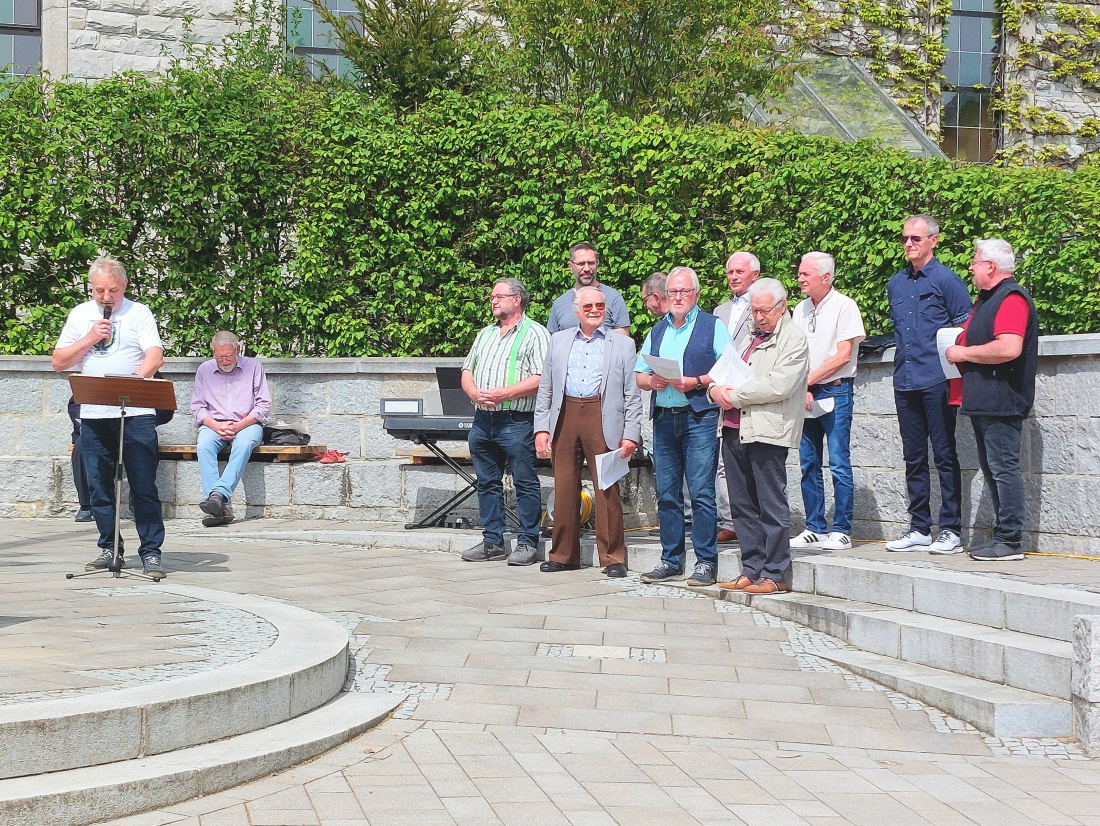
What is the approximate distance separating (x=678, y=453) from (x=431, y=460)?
296cm

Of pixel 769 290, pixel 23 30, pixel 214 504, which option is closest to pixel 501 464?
pixel 769 290

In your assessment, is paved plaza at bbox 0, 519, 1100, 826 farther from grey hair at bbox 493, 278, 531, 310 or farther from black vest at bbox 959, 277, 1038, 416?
grey hair at bbox 493, 278, 531, 310

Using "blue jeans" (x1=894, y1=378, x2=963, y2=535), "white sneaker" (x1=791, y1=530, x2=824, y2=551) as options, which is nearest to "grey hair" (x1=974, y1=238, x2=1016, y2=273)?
"blue jeans" (x1=894, y1=378, x2=963, y2=535)

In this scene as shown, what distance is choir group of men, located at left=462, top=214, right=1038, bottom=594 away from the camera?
25.6ft

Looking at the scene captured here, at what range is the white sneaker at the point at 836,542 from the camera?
28.5 feet

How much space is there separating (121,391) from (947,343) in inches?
192

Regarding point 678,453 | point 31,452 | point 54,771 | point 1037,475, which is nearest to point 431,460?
point 678,453

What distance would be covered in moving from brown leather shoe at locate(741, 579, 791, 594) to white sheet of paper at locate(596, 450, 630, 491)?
1.19 m

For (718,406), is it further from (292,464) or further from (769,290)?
(292,464)

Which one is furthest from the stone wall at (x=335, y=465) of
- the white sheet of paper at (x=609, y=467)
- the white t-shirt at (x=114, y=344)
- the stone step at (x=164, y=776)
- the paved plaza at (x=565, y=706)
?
the stone step at (x=164, y=776)

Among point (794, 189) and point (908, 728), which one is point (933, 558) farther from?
point (794, 189)

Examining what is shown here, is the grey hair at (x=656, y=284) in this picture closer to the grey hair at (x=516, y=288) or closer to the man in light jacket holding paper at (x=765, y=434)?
the grey hair at (x=516, y=288)

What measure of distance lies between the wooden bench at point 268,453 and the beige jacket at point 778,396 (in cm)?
493

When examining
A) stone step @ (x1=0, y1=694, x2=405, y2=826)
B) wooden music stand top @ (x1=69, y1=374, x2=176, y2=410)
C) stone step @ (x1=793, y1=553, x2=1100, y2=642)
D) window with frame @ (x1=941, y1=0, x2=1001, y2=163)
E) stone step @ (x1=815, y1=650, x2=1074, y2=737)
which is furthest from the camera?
window with frame @ (x1=941, y1=0, x2=1001, y2=163)
